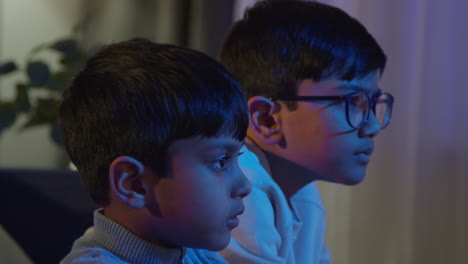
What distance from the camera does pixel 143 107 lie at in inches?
29.3

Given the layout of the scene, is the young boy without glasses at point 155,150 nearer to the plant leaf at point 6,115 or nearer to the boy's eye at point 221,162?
the boy's eye at point 221,162

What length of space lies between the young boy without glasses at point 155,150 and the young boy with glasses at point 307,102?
0.31 meters

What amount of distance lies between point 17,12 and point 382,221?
1.99m

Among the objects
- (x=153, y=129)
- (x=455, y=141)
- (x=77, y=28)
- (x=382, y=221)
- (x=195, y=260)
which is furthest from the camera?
(x=77, y=28)

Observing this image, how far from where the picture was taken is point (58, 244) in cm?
170

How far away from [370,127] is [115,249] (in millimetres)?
576

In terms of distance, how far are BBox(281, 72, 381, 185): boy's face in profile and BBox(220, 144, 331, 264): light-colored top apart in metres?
0.09

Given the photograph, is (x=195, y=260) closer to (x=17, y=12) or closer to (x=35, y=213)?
(x=35, y=213)

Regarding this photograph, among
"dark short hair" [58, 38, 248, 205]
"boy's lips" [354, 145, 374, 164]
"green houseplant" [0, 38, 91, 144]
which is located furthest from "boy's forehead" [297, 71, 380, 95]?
"green houseplant" [0, 38, 91, 144]

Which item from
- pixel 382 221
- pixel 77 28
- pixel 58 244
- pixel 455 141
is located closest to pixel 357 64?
pixel 455 141

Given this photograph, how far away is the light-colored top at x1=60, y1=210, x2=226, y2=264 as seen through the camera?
75 centimetres

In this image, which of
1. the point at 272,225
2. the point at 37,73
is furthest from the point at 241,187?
the point at 37,73

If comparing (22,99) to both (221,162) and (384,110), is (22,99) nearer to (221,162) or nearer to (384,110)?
(384,110)

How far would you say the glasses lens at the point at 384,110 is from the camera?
48.0 inches
